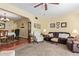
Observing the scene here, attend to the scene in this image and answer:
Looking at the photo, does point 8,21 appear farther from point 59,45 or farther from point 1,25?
point 59,45

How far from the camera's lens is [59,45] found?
19.4ft

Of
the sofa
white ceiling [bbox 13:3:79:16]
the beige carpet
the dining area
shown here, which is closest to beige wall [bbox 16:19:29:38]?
the dining area

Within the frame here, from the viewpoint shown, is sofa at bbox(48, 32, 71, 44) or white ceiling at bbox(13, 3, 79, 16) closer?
white ceiling at bbox(13, 3, 79, 16)

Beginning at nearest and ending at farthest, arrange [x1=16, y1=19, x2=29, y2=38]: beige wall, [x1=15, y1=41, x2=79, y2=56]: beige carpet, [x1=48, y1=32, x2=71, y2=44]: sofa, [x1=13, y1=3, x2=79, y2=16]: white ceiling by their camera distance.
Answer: [x1=15, y1=41, x2=79, y2=56]: beige carpet → [x1=13, y1=3, x2=79, y2=16]: white ceiling → [x1=48, y1=32, x2=71, y2=44]: sofa → [x1=16, y1=19, x2=29, y2=38]: beige wall

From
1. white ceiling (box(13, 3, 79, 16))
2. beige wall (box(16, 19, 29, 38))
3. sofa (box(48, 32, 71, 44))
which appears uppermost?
white ceiling (box(13, 3, 79, 16))

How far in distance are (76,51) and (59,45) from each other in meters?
A: 1.38

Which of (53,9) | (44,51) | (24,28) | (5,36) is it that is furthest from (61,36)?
→ (5,36)

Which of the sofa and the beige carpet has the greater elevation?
the sofa

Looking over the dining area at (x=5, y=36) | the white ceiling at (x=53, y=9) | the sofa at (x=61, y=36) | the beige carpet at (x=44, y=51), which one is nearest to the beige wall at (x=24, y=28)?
the dining area at (x=5, y=36)

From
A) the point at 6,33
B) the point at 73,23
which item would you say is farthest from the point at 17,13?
the point at 73,23

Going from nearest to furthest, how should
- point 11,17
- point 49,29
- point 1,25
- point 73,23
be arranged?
1. point 73,23
2. point 49,29
3. point 1,25
4. point 11,17

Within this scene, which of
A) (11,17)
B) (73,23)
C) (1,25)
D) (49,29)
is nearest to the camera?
(73,23)

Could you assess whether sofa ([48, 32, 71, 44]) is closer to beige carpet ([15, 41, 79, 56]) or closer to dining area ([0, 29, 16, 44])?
beige carpet ([15, 41, 79, 56])

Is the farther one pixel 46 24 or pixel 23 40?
pixel 23 40
